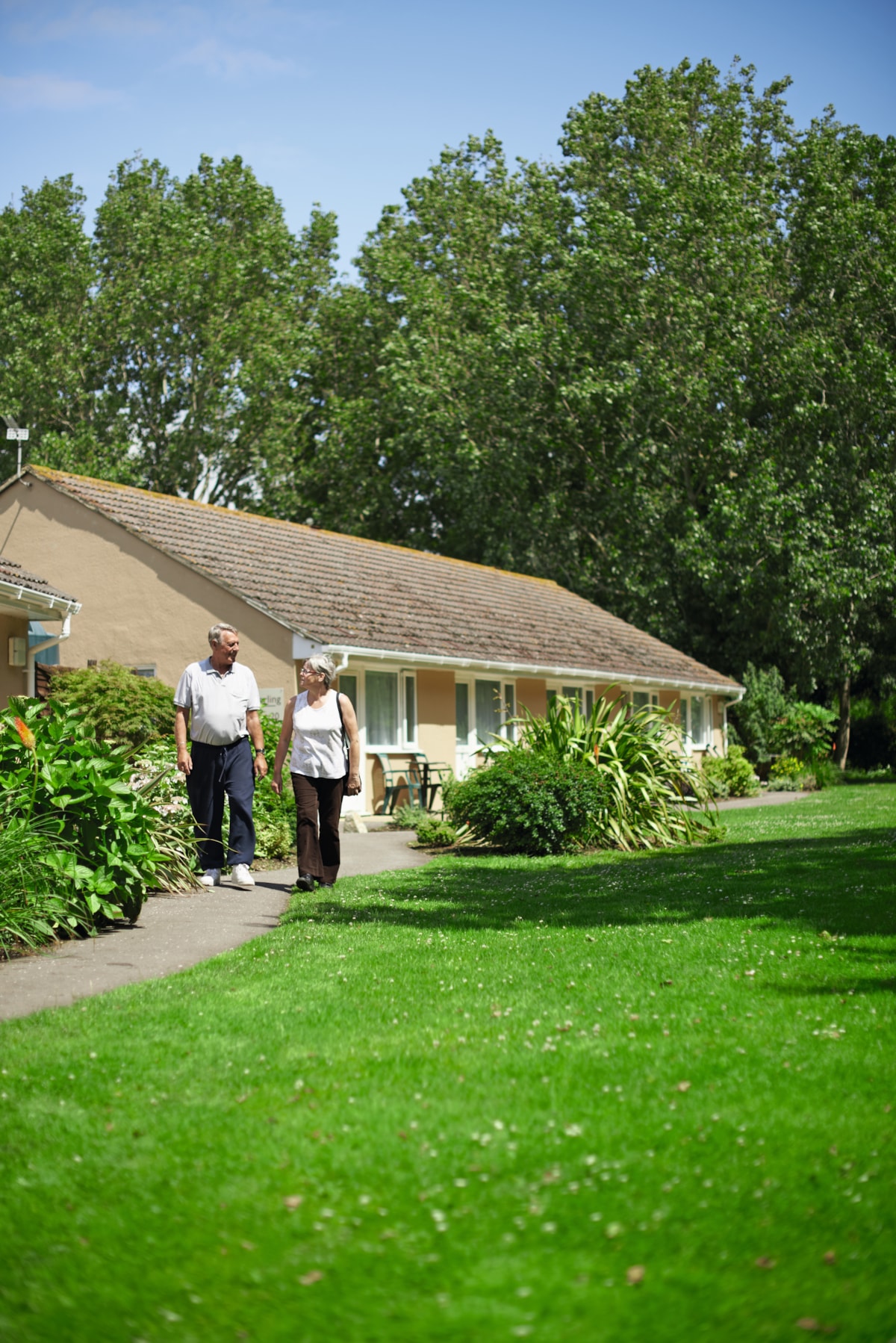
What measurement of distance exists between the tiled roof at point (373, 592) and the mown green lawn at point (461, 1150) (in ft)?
43.4

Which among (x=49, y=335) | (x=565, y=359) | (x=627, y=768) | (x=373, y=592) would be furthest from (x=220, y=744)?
(x=49, y=335)

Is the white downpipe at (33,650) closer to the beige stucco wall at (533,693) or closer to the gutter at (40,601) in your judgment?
the gutter at (40,601)

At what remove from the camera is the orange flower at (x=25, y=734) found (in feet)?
26.2

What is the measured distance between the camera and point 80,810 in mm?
8070

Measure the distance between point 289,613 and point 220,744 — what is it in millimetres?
9583

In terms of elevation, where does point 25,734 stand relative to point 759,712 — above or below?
below

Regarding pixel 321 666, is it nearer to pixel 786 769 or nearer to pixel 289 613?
pixel 289 613

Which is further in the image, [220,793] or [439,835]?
[439,835]

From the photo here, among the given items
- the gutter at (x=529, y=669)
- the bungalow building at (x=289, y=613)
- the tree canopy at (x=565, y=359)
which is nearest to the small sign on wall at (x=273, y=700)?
the bungalow building at (x=289, y=613)

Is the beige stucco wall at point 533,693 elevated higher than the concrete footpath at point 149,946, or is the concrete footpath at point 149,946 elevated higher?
the beige stucco wall at point 533,693

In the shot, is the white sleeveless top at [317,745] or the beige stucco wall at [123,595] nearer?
the white sleeveless top at [317,745]

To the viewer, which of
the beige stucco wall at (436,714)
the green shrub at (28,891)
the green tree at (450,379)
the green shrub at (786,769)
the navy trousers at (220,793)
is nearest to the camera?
the green shrub at (28,891)

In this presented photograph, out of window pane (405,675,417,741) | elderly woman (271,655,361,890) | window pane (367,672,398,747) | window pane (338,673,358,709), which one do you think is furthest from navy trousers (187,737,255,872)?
window pane (405,675,417,741)

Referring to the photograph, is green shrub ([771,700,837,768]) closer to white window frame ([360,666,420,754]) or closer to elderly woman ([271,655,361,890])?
white window frame ([360,666,420,754])
